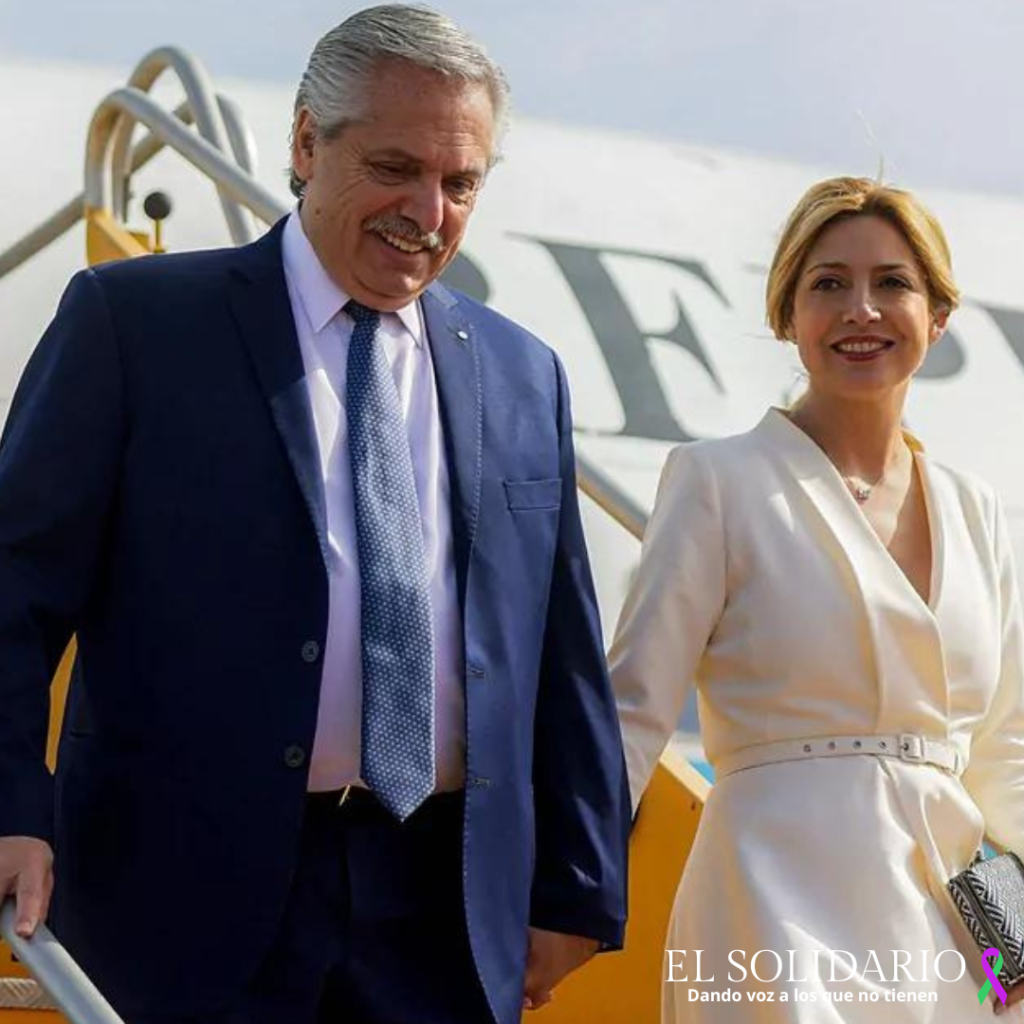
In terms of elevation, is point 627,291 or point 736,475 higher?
point 736,475

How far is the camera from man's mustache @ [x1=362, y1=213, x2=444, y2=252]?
2945mm

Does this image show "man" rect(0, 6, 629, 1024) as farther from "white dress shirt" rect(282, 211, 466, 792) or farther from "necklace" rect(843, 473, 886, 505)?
"necklace" rect(843, 473, 886, 505)

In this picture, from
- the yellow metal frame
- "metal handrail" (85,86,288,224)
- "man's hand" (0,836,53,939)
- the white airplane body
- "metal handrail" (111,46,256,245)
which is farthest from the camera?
the white airplane body

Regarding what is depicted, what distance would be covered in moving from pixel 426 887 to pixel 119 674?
0.40m

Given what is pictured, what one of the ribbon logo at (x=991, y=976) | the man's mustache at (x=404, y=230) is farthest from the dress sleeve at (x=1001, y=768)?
the man's mustache at (x=404, y=230)

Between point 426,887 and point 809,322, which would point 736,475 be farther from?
point 426,887

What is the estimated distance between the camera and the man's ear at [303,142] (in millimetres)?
3039

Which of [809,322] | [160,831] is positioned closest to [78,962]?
[160,831]

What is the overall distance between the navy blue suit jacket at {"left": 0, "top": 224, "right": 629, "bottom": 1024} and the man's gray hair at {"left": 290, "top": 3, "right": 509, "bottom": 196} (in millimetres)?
201

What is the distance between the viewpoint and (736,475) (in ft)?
11.6

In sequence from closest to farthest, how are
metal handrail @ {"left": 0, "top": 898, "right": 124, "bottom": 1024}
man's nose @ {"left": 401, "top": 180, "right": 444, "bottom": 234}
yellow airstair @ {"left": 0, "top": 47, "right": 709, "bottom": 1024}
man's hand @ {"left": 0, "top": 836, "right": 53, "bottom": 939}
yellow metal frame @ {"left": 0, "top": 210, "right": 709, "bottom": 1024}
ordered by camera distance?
metal handrail @ {"left": 0, "top": 898, "right": 124, "bottom": 1024}, man's hand @ {"left": 0, "top": 836, "right": 53, "bottom": 939}, man's nose @ {"left": 401, "top": 180, "right": 444, "bottom": 234}, yellow airstair @ {"left": 0, "top": 47, "right": 709, "bottom": 1024}, yellow metal frame @ {"left": 0, "top": 210, "right": 709, "bottom": 1024}

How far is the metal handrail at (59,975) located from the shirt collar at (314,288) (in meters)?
0.75

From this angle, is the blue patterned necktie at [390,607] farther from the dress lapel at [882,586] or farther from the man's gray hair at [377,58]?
the dress lapel at [882,586]

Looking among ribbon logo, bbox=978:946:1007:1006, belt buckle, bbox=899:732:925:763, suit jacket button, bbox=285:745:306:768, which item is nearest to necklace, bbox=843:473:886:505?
belt buckle, bbox=899:732:925:763
